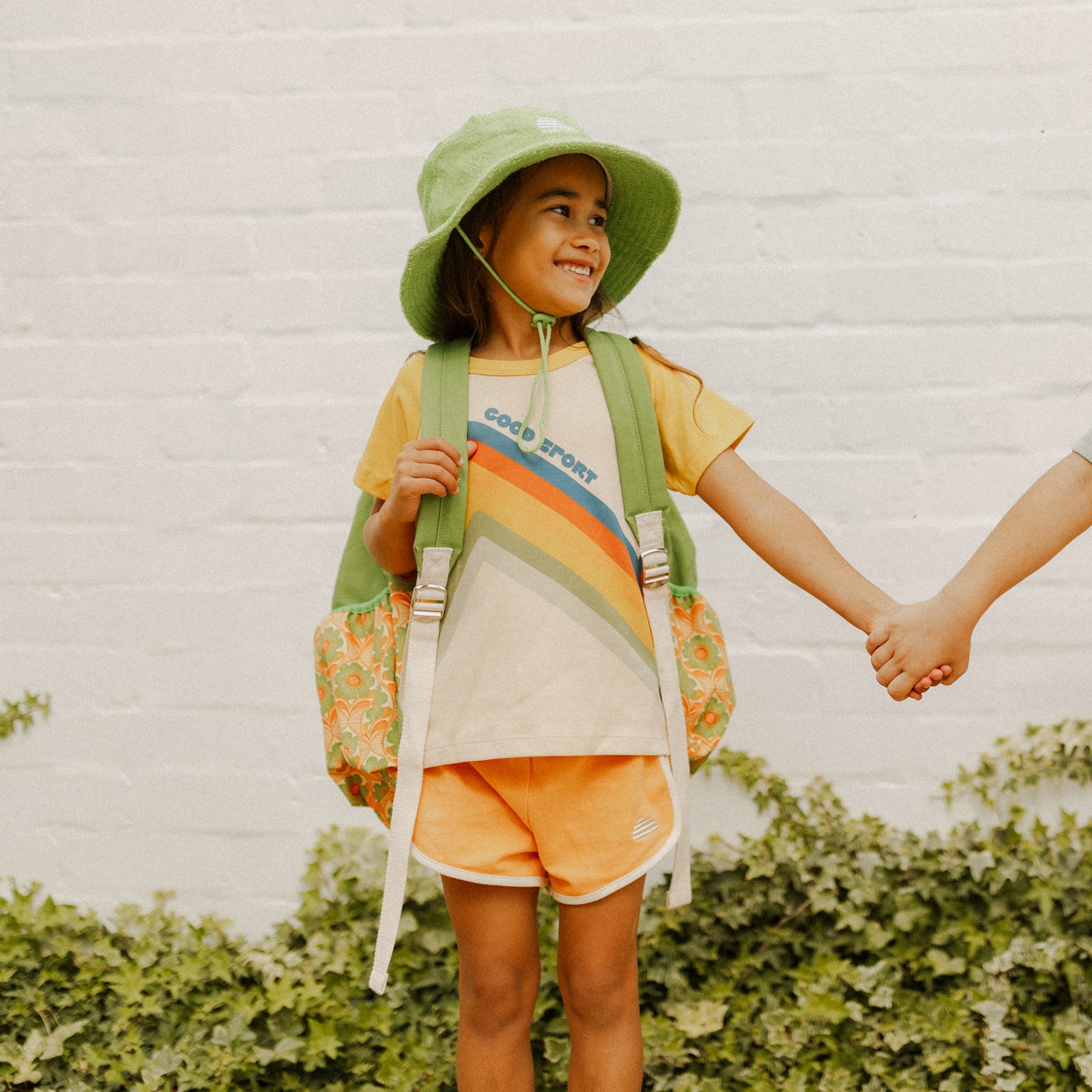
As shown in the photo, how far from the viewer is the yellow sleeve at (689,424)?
1.32 m

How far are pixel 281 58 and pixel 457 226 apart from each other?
782 millimetres

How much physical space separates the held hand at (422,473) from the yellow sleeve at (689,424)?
0.88 feet

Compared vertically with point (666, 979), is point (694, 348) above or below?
above

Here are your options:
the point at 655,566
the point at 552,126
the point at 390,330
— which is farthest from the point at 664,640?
the point at 390,330

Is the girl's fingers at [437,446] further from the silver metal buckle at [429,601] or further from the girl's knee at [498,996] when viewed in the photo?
the girl's knee at [498,996]

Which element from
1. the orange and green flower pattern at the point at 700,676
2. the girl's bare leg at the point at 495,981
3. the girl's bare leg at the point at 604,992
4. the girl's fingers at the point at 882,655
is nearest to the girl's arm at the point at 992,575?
the girl's fingers at the point at 882,655

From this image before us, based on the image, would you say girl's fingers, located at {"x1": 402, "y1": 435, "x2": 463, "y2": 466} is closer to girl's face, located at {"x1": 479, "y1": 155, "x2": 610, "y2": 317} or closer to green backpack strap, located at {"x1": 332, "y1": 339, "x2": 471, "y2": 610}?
green backpack strap, located at {"x1": 332, "y1": 339, "x2": 471, "y2": 610}

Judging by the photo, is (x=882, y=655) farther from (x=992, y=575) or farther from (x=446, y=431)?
(x=446, y=431)

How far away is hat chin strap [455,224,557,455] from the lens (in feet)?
4.21

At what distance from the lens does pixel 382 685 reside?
4.48 feet

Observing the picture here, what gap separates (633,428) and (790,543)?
0.24 m

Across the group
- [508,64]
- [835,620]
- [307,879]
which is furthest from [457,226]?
[307,879]

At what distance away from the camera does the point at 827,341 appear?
1857mm

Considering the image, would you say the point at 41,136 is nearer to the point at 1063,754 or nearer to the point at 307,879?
the point at 307,879
